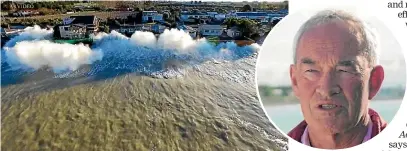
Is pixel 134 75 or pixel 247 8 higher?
pixel 247 8

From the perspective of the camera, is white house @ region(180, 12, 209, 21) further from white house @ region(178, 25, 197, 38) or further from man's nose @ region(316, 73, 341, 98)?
man's nose @ region(316, 73, 341, 98)

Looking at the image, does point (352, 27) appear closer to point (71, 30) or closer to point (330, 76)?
point (330, 76)

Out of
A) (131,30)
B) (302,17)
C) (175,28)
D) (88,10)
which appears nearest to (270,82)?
(302,17)

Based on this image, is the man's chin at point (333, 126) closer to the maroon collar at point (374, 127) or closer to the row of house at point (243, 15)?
the maroon collar at point (374, 127)

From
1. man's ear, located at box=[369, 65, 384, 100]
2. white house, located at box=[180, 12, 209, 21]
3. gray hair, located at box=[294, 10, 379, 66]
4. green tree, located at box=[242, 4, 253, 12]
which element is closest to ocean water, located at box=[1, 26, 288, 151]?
white house, located at box=[180, 12, 209, 21]

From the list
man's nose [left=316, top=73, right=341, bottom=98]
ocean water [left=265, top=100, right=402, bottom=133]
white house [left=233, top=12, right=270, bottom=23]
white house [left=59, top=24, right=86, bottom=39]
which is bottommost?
ocean water [left=265, top=100, right=402, bottom=133]

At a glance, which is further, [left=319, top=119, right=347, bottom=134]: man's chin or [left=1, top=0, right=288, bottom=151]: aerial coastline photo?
[left=319, top=119, right=347, bottom=134]: man's chin

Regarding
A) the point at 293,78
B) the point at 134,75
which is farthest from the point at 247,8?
the point at 134,75

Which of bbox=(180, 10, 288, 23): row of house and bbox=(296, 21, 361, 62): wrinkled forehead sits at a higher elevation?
bbox=(180, 10, 288, 23): row of house
